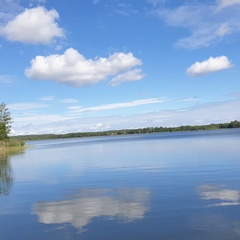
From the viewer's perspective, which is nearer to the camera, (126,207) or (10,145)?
(126,207)

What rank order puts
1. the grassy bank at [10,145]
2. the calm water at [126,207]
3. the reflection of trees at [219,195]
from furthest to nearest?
the grassy bank at [10,145]
the reflection of trees at [219,195]
the calm water at [126,207]

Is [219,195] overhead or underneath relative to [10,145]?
underneath

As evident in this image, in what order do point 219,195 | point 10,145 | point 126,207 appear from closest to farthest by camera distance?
point 126,207 → point 219,195 → point 10,145

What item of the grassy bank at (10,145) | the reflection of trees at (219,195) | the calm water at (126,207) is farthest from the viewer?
the grassy bank at (10,145)

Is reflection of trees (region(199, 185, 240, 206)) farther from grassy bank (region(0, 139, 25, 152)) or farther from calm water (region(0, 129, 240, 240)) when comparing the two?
grassy bank (region(0, 139, 25, 152))

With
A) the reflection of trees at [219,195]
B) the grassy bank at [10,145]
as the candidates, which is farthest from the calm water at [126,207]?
the grassy bank at [10,145]

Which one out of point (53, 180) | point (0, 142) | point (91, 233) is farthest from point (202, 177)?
point (0, 142)

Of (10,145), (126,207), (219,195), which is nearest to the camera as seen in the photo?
(126,207)

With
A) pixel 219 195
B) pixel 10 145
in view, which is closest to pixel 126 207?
pixel 219 195

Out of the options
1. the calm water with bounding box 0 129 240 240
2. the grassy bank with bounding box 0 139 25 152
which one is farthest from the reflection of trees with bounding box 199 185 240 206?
the grassy bank with bounding box 0 139 25 152

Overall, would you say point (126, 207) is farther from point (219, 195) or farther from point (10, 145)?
point (10, 145)

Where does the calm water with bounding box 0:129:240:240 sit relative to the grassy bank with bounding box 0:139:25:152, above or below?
below

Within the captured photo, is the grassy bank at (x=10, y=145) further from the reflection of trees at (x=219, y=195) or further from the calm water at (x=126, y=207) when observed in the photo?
the reflection of trees at (x=219, y=195)

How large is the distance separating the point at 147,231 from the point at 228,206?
404cm
